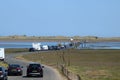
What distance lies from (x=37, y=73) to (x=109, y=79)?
10418mm

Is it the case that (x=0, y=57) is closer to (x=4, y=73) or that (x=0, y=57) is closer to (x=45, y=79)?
(x=45, y=79)

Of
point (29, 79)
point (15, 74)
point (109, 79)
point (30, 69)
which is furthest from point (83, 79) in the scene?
point (15, 74)

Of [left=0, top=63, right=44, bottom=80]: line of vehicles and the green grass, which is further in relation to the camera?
[left=0, top=63, right=44, bottom=80]: line of vehicles

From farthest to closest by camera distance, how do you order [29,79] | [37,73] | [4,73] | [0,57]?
[0,57], [37,73], [29,79], [4,73]

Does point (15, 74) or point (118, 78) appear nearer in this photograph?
point (118, 78)

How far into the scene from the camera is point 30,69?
58.7 metres

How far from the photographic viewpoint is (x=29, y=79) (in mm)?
53812

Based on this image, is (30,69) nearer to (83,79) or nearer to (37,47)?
(83,79)

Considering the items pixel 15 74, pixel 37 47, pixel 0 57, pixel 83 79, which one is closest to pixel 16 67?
pixel 15 74

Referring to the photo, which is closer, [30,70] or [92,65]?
[30,70]

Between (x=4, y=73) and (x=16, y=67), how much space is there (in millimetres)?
15160

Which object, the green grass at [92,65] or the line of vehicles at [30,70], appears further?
the line of vehicles at [30,70]

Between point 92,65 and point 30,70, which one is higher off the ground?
point 30,70

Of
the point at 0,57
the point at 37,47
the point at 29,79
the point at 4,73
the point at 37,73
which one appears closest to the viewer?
the point at 4,73
